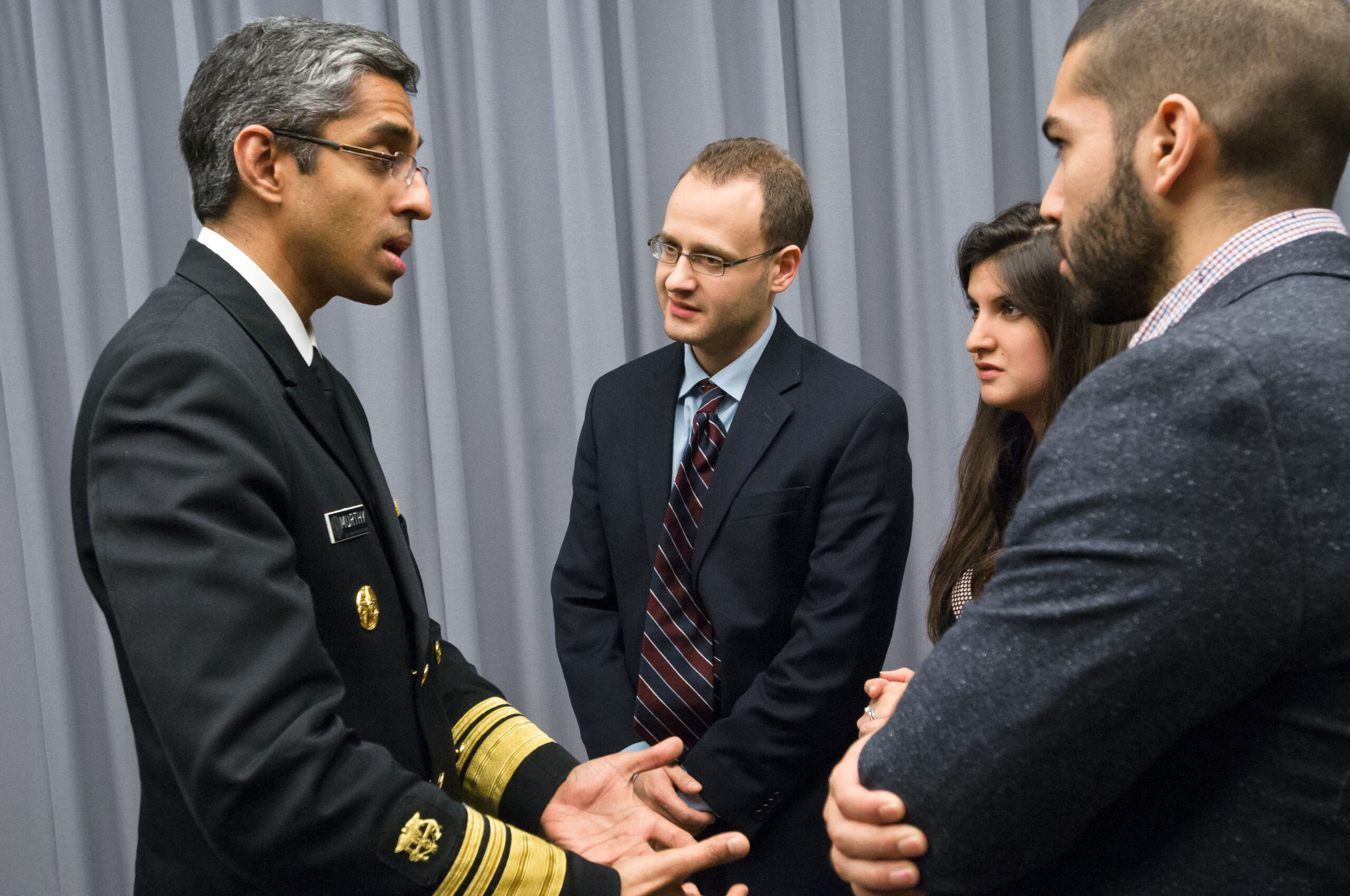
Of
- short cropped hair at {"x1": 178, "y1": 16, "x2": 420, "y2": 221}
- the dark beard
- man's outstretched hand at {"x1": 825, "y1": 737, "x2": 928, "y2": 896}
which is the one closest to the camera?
man's outstretched hand at {"x1": 825, "y1": 737, "x2": 928, "y2": 896}

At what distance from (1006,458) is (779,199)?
0.72m

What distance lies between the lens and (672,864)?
3.83 ft

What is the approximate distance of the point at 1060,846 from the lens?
0.81 metres

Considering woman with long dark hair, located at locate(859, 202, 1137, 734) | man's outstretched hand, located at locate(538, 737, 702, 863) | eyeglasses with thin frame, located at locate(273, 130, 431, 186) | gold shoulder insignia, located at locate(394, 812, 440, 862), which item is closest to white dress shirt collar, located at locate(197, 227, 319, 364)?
eyeglasses with thin frame, located at locate(273, 130, 431, 186)

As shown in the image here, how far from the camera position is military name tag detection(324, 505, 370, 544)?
113cm

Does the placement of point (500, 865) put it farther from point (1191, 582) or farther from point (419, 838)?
point (1191, 582)

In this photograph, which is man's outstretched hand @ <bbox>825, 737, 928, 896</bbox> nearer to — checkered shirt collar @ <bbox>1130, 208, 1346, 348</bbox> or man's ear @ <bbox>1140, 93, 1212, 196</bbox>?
checkered shirt collar @ <bbox>1130, 208, 1346, 348</bbox>

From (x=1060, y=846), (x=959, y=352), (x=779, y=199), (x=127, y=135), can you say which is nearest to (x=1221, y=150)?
(x=1060, y=846)

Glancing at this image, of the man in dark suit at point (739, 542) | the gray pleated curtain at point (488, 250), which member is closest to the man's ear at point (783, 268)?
the man in dark suit at point (739, 542)

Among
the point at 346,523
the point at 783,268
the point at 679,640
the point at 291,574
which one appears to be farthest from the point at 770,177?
the point at 291,574

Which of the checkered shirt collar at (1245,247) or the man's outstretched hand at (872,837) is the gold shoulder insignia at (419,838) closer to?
the man's outstretched hand at (872,837)

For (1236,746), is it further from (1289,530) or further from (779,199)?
(779,199)

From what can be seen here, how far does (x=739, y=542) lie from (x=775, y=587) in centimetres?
11

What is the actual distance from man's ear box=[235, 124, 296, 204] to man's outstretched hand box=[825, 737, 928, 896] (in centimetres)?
100
